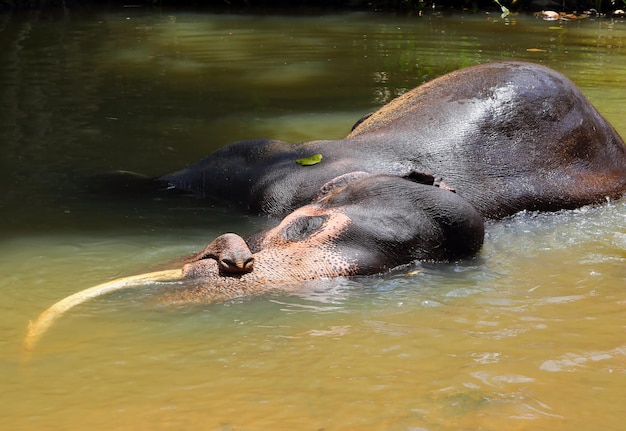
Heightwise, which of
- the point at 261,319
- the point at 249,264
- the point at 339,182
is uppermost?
the point at 339,182

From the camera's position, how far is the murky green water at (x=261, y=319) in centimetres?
328

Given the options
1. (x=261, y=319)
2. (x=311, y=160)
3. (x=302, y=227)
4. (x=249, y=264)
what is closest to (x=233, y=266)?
(x=249, y=264)

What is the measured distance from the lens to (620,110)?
8.52 m

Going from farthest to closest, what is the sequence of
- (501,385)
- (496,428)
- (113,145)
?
(113,145) < (501,385) < (496,428)

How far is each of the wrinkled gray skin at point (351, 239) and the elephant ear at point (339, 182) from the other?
0.05m

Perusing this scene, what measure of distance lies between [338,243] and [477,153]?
1.70 m

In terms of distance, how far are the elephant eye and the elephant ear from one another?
26.4 inches

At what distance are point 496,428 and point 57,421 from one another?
58.9 inches

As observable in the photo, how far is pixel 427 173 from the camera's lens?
5.25 m

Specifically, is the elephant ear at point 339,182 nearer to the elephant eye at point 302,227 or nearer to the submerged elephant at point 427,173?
the submerged elephant at point 427,173

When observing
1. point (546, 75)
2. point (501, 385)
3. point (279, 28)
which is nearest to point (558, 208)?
point (546, 75)

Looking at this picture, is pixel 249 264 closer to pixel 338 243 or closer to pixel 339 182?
pixel 338 243

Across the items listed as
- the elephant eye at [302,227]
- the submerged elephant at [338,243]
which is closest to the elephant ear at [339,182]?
the submerged elephant at [338,243]

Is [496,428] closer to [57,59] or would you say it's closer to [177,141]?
[177,141]
